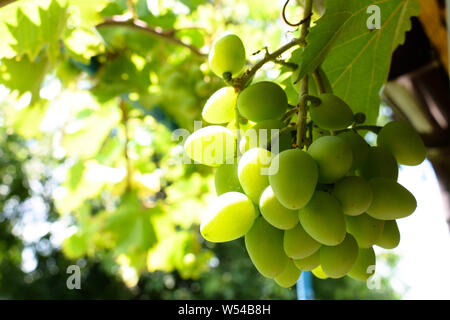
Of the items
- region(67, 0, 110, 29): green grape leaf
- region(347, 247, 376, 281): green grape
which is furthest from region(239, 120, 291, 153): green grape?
region(67, 0, 110, 29): green grape leaf

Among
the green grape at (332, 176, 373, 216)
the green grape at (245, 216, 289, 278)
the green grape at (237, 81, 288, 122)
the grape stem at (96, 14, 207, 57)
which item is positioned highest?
the grape stem at (96, 14, 207, 57)

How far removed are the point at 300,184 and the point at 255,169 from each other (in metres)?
0.04

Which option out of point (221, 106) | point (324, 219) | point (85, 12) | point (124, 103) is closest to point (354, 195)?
point (324, 219)

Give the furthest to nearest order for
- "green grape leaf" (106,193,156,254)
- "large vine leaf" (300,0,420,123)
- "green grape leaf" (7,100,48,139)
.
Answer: "green grape leaf" (106,193,156,254)
"green grape leaf" (7,100,48,139)
"large vine leaf" (300,0,420,123)

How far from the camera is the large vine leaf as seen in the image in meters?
0.46

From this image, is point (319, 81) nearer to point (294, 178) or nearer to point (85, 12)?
point (294, 178)

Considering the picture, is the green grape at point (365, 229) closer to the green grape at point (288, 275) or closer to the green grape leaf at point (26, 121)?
the green grape at point (288, 275)

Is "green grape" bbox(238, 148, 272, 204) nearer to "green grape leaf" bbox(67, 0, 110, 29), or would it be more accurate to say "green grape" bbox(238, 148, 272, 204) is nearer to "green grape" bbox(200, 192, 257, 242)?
"green grape" bbox(200, 192, 257, 242)

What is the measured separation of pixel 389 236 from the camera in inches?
13.5

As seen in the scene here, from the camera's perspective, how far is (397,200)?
316 mm

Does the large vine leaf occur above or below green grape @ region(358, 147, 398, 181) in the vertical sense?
above

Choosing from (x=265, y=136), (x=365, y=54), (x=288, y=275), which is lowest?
(x=288, y=275)

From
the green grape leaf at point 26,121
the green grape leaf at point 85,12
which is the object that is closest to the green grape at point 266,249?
the green grape leaf at point 85,12

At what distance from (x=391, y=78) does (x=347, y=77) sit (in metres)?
0.40
